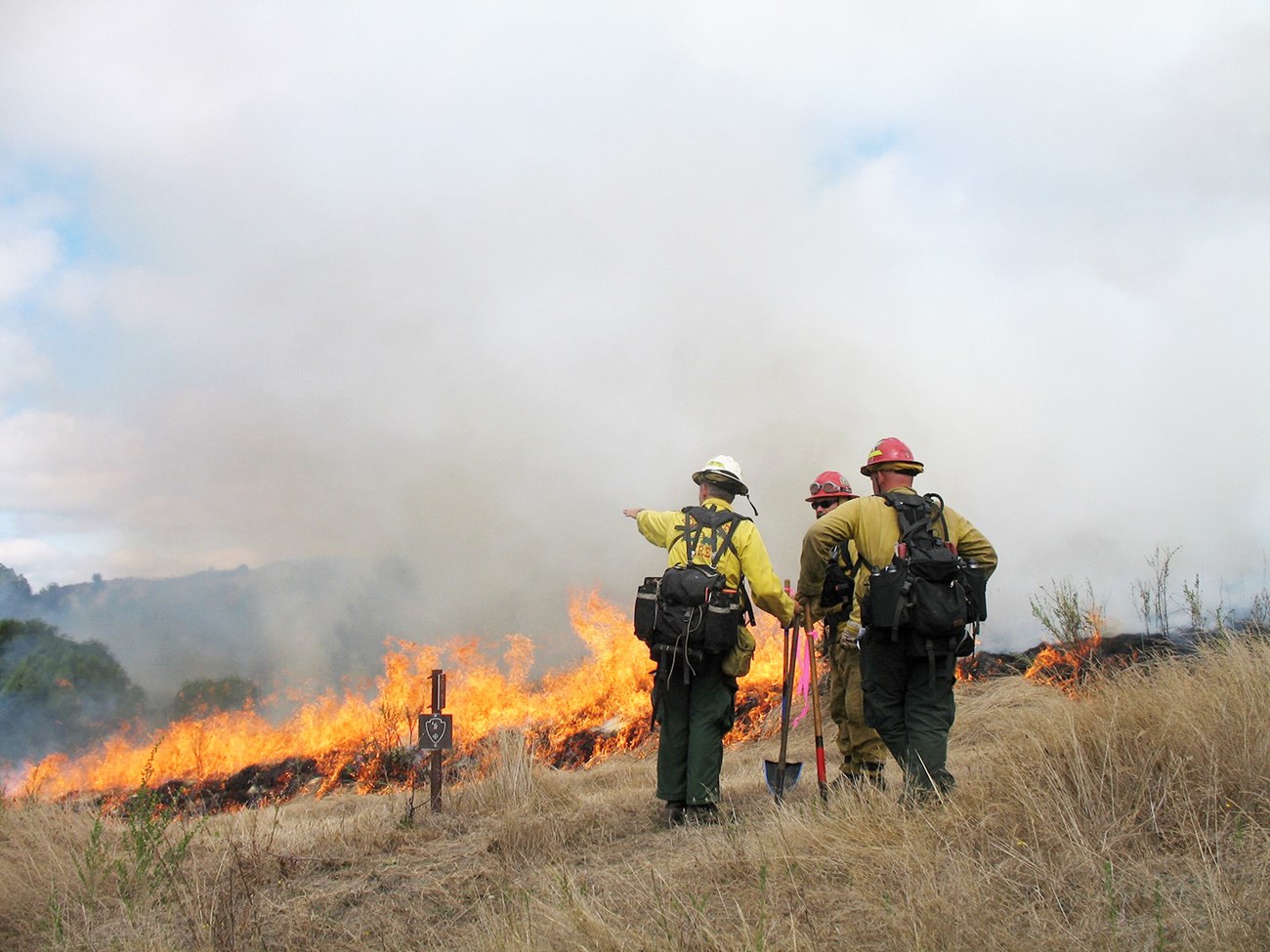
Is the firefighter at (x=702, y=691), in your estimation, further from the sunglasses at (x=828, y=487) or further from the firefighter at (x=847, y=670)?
the sunglasses at (x=828, y=487)

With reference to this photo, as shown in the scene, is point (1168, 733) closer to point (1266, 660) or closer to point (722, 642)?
point (1266, 660)

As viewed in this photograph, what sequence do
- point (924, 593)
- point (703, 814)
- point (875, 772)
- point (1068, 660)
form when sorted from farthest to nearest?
1. point (1068, 660)
2. point (875, 772)
3. point (703, 814)
4. point (924, 593)

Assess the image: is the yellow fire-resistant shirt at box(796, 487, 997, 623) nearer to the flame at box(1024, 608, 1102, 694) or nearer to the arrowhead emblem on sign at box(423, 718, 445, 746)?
the flame at box(1024, 608, 1102, 694)

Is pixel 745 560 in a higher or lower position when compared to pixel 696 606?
higher

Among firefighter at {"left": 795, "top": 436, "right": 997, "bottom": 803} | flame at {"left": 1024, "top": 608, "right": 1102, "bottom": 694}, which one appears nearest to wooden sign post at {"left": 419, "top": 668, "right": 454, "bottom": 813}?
firefighter at {"left": 795, "top": 436, "right": 997, "bottom": 803}

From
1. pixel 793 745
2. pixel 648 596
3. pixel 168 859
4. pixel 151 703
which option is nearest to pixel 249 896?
pixel 168 859

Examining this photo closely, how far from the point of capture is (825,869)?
3.09 m

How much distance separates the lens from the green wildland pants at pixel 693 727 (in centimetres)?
522

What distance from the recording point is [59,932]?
137 inches

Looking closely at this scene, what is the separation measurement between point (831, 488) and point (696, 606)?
1.83 m

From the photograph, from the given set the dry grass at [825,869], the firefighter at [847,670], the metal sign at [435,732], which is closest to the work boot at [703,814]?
the dry grass at [825,869]

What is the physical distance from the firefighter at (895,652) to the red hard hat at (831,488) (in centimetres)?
151

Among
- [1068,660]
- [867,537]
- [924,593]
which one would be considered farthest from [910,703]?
[1068,660]

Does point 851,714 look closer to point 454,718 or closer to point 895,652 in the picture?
point 895,652
